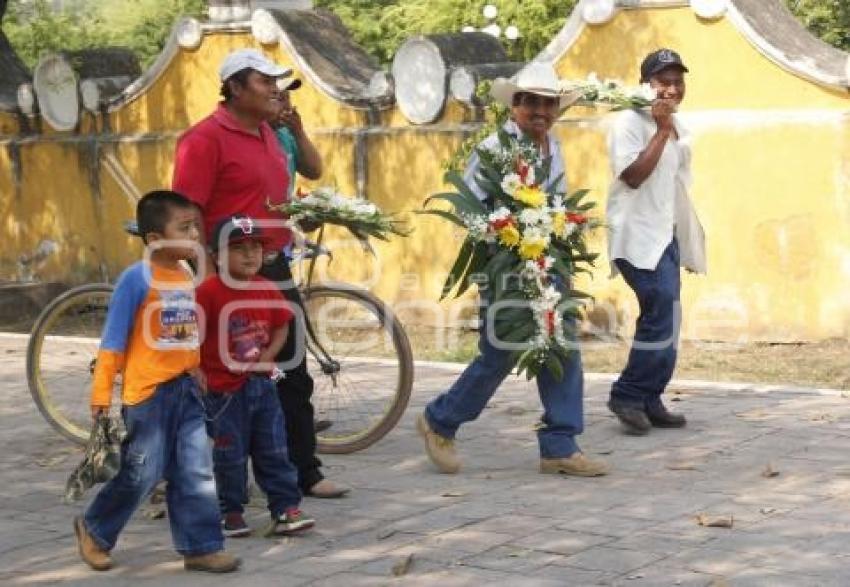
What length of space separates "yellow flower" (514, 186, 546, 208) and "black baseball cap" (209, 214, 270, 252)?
4.38 ft

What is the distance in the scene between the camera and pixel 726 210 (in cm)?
1215

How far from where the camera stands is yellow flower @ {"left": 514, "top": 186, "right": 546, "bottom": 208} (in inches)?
311

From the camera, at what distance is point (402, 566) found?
254 inches

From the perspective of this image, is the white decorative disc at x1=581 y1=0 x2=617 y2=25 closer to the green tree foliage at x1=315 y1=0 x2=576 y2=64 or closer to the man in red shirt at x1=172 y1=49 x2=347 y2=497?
the man in red shirt at x1=172 y1=49 x2=347 y2=497

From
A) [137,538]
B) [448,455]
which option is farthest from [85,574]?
[448,455]

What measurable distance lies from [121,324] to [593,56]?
6.76m

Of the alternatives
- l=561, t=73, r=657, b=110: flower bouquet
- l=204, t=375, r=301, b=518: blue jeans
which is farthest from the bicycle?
l=561, t=73, r=657, b=110: flower bouquet

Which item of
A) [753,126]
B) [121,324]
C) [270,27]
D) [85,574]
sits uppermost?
[270,27]

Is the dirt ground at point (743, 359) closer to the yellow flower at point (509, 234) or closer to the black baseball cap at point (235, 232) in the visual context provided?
the yellow flower at point (509, 234)

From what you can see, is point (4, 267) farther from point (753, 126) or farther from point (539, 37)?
point (753, 126)

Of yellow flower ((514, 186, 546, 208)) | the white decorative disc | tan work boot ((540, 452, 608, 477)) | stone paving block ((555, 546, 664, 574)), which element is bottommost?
stone paving block ((555, 546, 664, 574))

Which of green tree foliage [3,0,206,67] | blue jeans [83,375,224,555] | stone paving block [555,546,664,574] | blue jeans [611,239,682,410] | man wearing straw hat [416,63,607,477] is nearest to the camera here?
stone paving block [555,546,664,574]

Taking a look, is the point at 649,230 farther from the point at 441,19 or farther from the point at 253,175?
the point at 441,19

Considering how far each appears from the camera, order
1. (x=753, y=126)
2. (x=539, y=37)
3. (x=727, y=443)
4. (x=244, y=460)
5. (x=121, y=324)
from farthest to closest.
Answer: (x=539, y=37) → (x=753, y=126) → (x=727, y=443) → (x=244, y=460) → (x=121, y=324)
